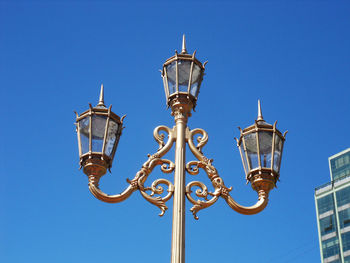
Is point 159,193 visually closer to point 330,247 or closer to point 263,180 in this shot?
point 263,180

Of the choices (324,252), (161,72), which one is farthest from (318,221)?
(161,72)

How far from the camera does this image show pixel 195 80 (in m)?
8.71

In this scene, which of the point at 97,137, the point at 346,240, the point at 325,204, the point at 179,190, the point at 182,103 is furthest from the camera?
the point at 325,204

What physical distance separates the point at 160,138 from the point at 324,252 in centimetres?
7641

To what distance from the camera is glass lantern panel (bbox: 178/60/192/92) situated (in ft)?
28.2

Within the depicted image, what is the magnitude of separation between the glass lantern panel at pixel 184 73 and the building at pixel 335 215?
72.3 meters

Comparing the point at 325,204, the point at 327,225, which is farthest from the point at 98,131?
the point at 325,204

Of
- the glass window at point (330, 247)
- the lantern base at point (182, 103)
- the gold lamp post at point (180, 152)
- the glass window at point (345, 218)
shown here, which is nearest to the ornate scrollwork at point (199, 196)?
the gold lamp post at point (180, 152)

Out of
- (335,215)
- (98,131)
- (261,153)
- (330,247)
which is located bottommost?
(261,153)

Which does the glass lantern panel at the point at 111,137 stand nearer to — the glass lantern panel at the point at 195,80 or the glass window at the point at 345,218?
the glass lantern panel at the point at 195,80

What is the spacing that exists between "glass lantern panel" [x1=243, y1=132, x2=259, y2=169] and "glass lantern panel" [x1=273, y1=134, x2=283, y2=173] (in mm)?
255

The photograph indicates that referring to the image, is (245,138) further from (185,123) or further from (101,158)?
(101,158)

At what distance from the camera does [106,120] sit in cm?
803

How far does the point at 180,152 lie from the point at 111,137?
919 mm
